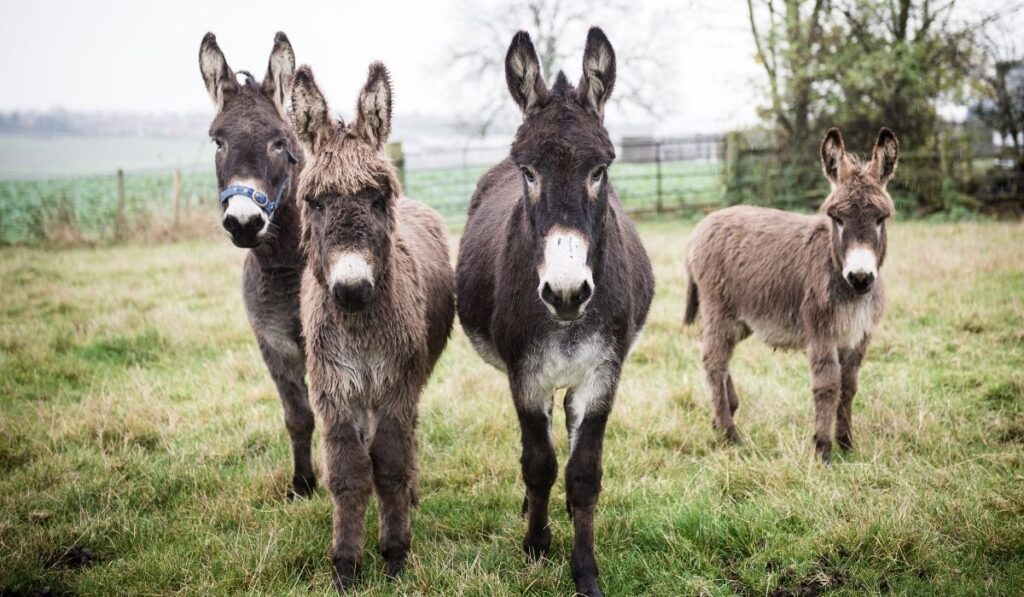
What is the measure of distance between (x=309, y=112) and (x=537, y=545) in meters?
2.37

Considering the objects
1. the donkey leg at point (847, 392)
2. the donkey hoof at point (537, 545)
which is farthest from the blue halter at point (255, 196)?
the donkey leg at point (847, 392)

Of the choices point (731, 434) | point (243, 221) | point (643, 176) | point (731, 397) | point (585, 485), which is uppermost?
point (643, 176)

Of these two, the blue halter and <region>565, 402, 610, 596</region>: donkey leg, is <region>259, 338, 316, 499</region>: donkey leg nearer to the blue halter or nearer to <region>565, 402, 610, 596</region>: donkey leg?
the blue halter

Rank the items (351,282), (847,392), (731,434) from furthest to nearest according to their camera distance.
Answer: (731,434)
(847,392)
(351,282)

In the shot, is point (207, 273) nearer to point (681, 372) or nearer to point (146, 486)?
point (146, 486)

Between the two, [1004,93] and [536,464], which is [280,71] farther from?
[1004,93]

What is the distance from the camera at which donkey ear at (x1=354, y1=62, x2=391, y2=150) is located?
315 centimetres

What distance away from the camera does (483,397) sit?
531cm

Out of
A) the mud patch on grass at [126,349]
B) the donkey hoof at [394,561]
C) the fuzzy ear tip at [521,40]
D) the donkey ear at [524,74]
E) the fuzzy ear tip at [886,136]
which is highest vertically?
the fuzzy ear tip at [521,40]

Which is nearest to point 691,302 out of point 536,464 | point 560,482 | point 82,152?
point 560,482

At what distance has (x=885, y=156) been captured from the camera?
4453 millimetres

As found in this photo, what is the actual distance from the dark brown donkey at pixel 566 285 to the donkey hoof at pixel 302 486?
59.9 inches

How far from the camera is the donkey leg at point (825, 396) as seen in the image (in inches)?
167

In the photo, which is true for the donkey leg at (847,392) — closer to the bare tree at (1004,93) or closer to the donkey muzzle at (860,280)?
the donkey muzzle at (860,280)
